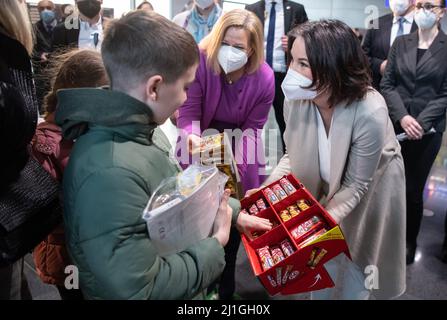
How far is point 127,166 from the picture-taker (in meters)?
0.80

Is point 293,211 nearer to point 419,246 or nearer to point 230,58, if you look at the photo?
point 230,58

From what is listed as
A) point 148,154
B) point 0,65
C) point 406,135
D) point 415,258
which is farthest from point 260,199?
point 415,258

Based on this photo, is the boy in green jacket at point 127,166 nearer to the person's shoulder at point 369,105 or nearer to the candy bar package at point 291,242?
the candy bar package at point 291,242

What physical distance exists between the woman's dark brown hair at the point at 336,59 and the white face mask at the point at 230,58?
0.46 metres

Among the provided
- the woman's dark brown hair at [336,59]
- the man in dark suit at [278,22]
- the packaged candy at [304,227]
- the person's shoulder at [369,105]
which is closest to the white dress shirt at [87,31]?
the man in dark suit at [278,22]

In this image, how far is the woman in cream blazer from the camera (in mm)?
1395

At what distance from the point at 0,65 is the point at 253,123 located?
4.58 ft

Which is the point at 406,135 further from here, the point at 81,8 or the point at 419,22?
the point at 81,8

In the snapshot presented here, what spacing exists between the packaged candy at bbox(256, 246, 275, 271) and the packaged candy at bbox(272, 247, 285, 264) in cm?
1

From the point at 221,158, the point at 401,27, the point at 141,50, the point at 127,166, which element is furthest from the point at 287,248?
the point at 401,27

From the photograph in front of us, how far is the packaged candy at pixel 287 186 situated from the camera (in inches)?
55.0

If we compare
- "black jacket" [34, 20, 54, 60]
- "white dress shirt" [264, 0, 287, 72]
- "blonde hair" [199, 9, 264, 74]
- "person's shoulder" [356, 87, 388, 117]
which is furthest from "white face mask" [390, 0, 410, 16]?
"black jacket" [34, 20, 54, 60]

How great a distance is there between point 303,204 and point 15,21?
1072 mm

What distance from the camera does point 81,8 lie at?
10.8 ft
